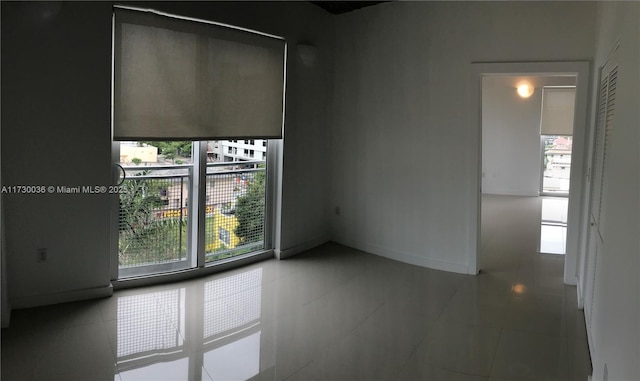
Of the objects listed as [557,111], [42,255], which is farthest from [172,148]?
[557,111]

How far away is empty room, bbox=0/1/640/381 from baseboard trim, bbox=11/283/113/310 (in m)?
0.02

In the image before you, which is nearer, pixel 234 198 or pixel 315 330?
pixel 315 330

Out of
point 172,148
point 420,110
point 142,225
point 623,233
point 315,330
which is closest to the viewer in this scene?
point 623,233

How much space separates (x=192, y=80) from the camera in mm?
4230

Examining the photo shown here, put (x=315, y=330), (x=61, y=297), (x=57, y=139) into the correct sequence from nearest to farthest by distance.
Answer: (x=315, y=330)
(x=57, y=139)
(x=61, y=297)

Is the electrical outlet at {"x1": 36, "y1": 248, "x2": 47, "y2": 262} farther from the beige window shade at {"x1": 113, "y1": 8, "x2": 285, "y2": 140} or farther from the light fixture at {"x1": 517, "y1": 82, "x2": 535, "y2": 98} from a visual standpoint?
the light fixture at {"x1": 517, "y1": 82, "x2": 535, "y2": 98}

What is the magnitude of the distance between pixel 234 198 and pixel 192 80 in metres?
1.22

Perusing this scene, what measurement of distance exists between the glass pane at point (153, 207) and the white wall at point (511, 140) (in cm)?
771

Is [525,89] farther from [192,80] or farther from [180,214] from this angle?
[180,214]

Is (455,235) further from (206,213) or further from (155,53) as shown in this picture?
(155,53)

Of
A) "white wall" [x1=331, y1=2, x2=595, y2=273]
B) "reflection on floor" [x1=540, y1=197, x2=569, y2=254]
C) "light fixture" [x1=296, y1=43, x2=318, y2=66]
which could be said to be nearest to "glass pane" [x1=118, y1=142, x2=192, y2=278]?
"light fixture" [x1=296, y1=43, x2=318, y2=66]

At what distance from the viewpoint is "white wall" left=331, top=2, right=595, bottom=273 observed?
447 centimetres

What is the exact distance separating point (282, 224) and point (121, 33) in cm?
236

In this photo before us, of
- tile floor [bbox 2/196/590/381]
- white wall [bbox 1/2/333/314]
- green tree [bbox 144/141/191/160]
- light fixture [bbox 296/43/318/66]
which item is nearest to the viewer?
tile floor [bbox 2/196/590/381]
